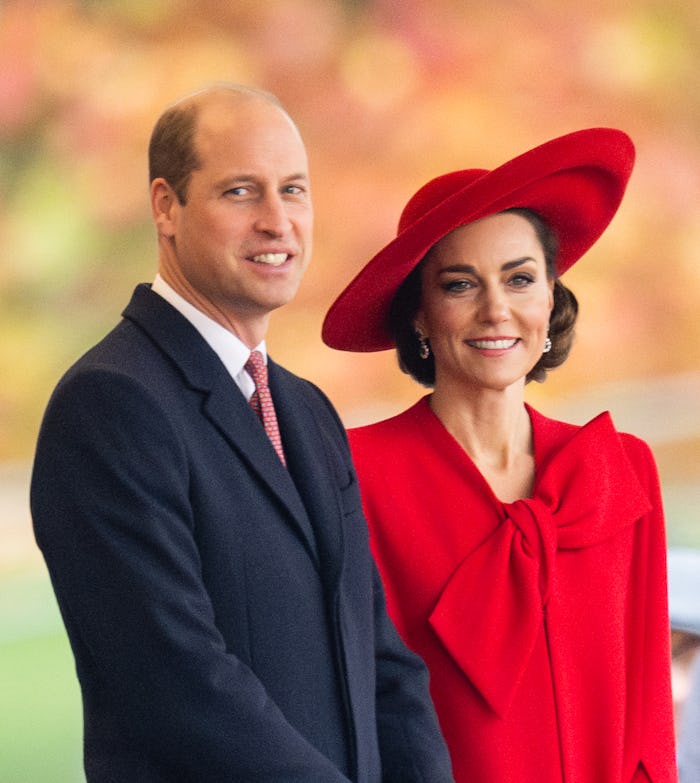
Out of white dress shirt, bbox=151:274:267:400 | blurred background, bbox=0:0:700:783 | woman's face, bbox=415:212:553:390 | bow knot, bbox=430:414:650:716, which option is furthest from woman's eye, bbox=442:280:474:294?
blurred background, bbox=0:0:700:783

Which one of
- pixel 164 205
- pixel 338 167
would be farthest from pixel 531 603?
pixel 338 167

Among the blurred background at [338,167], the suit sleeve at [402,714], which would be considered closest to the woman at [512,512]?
the suit sleeve at [402,714]

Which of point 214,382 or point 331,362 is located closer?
point 214,382

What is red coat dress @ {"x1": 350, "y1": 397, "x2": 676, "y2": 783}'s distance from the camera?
1943 millimetres

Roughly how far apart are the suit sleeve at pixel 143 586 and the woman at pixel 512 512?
0.60 m

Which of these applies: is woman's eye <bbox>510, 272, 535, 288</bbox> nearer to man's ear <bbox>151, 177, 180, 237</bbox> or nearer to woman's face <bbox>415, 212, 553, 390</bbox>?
woman's face <bbox>415, 212, 553, 390</bbox>

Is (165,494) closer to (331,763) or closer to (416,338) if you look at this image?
(331,763)

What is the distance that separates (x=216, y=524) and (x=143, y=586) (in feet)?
0.39

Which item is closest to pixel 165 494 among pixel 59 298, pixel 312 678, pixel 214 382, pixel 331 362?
pixel 214 382

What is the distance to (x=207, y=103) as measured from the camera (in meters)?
1.55

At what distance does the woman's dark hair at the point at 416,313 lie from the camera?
2.14 metres

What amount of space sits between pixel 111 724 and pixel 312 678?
0.23 metres

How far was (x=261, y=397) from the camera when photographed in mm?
1618

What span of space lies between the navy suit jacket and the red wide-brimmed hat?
1.69ft
